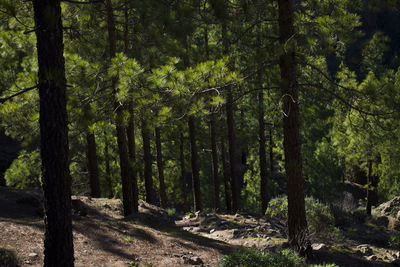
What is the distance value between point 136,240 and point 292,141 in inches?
156

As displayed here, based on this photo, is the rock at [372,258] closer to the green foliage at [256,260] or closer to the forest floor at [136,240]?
the forest floor at [136,240]

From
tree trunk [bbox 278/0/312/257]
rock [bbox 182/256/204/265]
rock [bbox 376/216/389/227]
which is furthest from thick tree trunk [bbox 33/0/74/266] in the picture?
rock [bbox 376/216/389/227]

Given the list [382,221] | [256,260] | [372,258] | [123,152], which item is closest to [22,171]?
[123,152]

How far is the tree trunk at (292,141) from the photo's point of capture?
747cm

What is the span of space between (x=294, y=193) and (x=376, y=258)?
3290 millimetres

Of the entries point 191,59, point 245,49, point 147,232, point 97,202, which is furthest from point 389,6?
point 97,202

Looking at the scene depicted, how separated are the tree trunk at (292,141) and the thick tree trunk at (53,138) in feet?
14.7

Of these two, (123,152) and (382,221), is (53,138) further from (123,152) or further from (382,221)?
(382,221)

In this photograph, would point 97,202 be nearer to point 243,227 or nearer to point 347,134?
point 243,227

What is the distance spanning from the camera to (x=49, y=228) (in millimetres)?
4488

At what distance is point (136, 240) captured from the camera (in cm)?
812

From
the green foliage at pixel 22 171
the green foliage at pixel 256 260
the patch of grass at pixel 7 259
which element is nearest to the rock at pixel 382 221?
the green foliage at pixel 256 260

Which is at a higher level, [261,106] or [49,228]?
[261,106]

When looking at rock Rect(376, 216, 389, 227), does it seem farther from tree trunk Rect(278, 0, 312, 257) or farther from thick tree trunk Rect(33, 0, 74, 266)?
thick tree trunk Rect(33, 0, 74, 266)
